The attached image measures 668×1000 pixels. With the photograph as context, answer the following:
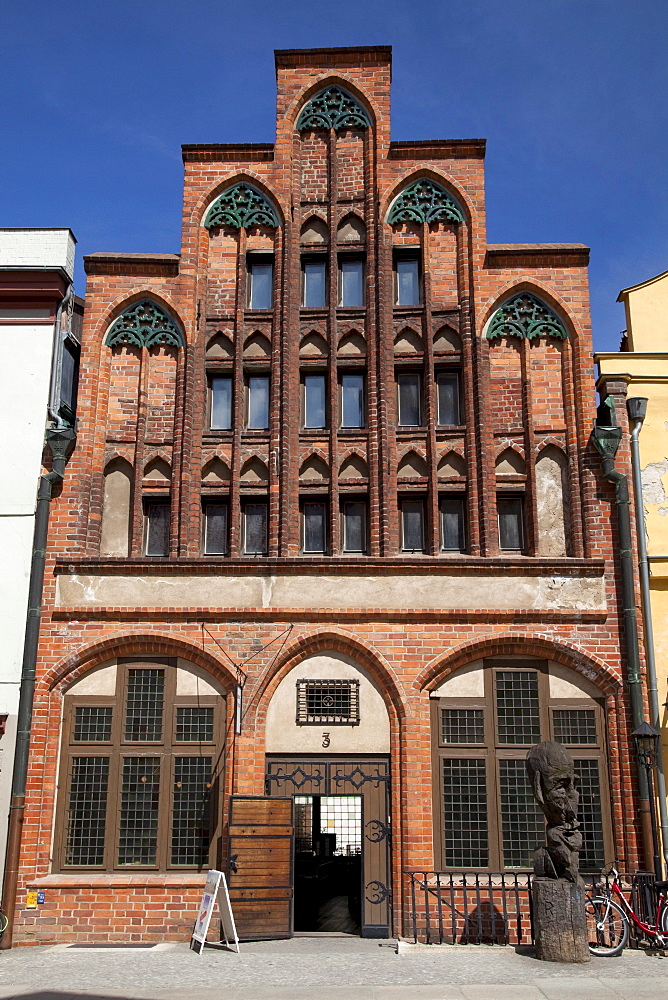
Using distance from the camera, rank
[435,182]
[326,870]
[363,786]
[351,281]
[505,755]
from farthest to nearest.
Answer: [326,870] < [435,182] < [351,281] < [505,755] < [363,786]

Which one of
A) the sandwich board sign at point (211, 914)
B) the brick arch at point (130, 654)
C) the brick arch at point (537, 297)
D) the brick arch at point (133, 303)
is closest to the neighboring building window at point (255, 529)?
the brick arch at point (130, 654)

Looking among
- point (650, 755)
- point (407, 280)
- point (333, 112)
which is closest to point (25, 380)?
point (407, 280)

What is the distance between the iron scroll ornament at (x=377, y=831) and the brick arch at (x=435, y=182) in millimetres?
10201

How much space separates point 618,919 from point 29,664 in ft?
30.8

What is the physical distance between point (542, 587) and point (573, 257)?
19.5 feet

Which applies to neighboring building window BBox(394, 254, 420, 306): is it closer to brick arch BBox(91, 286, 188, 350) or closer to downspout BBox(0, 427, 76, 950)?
brick arch BBox(91, 286, 188, 350)

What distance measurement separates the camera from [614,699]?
48.9 ft

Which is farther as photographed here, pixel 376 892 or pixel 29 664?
pixel 29 664

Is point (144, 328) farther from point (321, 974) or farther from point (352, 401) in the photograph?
point (321, 974)

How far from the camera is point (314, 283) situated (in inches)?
679

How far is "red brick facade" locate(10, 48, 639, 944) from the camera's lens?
14734 millimetres

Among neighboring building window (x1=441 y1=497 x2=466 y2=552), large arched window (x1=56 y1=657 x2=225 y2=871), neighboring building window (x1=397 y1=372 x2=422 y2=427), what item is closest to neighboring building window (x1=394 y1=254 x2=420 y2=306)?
neighboring building window (x1=397 y1=372 x2=422 y2=427)

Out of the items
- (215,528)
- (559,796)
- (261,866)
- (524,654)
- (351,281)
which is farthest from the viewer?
(351,281)

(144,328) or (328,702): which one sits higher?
(144,328)
